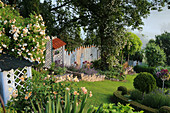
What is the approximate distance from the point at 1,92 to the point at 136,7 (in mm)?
10446

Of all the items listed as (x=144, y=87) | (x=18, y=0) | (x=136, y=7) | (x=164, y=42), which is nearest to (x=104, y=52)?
(x=136, y=7)

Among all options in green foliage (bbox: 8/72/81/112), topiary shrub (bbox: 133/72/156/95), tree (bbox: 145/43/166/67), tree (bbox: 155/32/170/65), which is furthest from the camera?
tree (bbox: 155/32/170/65)

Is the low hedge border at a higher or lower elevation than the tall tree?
lower

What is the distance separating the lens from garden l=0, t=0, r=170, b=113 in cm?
372

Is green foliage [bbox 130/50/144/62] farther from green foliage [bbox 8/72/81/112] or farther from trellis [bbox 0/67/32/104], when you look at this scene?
green foliage [bbox 8/72/81/112]

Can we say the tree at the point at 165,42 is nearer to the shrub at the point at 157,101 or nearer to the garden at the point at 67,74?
the garden at the point at 67,74

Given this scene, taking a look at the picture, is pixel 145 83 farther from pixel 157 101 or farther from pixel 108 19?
pixel 108 19

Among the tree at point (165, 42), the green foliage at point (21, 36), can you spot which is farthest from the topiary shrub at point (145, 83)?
the tree at point (165, 42)

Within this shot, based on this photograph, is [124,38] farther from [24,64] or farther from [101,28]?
[24,64]

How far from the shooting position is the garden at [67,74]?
372cm

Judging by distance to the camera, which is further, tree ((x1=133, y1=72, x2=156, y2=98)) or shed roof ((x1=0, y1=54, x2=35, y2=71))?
tree ((x1=133, y1=72, x2=156, y2=98))

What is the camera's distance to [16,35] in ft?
12.9

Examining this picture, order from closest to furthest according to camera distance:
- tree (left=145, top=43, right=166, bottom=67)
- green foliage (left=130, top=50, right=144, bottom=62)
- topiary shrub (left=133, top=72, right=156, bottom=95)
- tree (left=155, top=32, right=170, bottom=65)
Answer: topiary shrub (left=133, top=72, right=156, bottom=95) → tree (left=145, top=43, right=166, bottom=67) → green foliage (left=130, top=50, right=144, bottom=62) → tree (left=155, top=32, right=170, bottom=65)

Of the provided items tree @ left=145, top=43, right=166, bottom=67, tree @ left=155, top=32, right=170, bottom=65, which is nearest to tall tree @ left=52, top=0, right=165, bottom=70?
tree @ left=145, top=43, right=166, bottom=67
